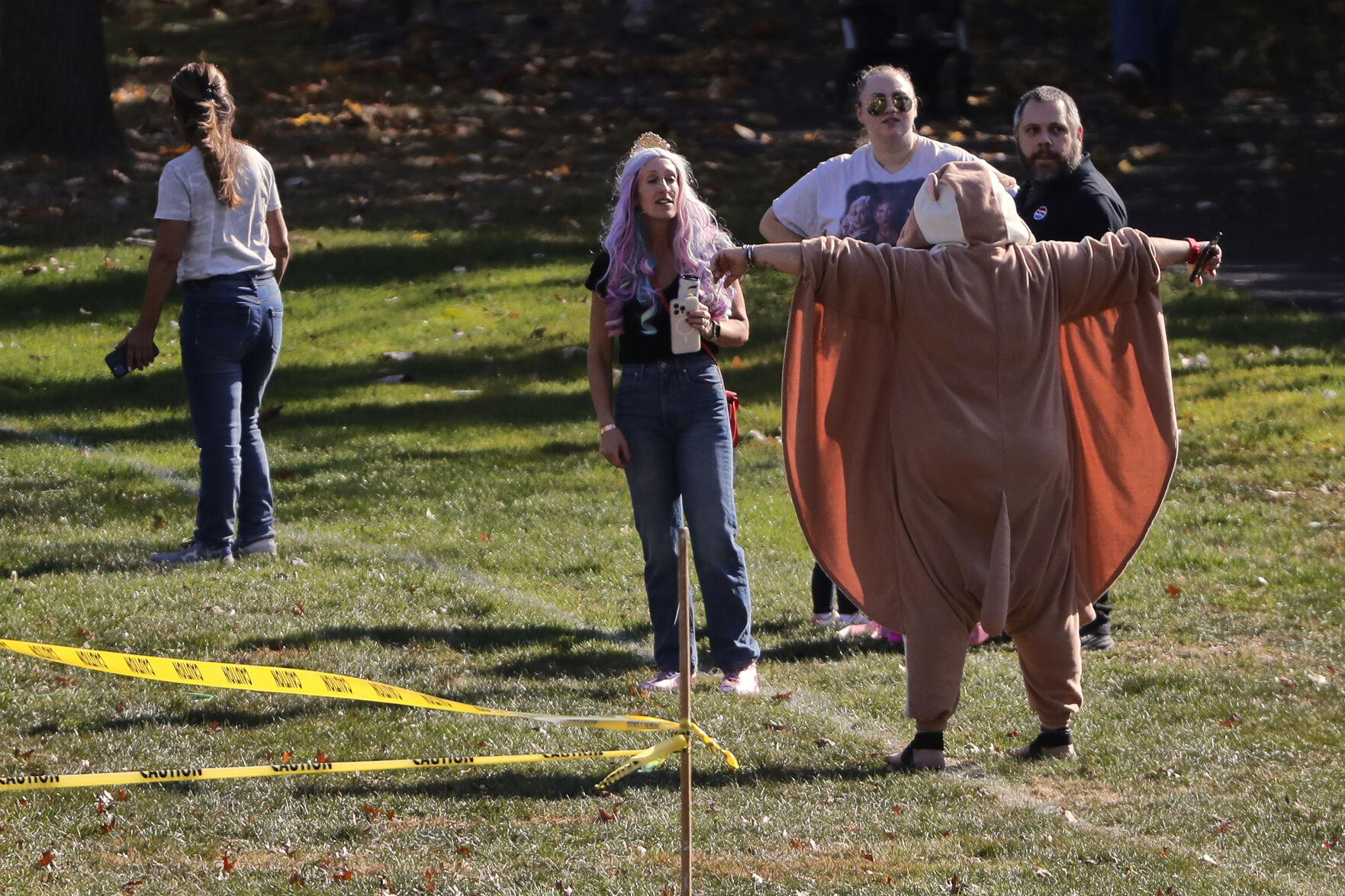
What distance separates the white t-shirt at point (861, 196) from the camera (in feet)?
22.1

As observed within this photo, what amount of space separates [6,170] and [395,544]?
978 centimetres

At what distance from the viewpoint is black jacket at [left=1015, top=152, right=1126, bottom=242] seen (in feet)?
22.2

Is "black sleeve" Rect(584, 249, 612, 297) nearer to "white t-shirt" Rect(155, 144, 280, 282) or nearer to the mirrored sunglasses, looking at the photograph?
the mirrored sunglasses

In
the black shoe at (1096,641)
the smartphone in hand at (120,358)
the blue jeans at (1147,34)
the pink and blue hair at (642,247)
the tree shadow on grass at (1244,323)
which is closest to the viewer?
the pink and blue hair at (642,247)

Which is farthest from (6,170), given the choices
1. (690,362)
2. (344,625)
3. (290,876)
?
(290,876)

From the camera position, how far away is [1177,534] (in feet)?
30.7

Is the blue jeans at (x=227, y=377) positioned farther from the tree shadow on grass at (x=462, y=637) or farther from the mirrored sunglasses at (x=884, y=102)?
the mirrored sunglasses at (x=884, y=102)

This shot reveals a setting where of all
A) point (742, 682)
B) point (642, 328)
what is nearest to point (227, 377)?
A: point (642, 328)

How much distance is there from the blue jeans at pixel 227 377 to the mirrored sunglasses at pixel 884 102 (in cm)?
294

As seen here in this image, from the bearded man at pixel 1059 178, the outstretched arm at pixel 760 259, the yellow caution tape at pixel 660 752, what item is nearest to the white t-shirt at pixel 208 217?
the outstretched arm at pixel 760 259

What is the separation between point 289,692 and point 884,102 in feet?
10.2

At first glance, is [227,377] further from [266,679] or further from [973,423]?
[973,423]

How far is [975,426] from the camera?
17.7 feet

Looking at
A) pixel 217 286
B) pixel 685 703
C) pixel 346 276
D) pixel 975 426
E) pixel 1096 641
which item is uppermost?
pixel 217 286
